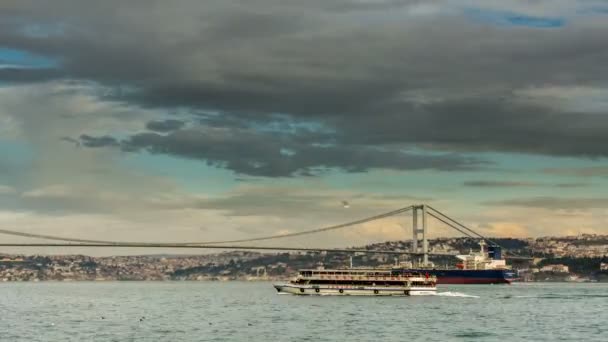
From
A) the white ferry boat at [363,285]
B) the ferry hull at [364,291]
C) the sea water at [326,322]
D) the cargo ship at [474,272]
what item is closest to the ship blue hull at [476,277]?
the cargo ship at [474,272]

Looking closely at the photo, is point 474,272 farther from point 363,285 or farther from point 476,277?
point 363,285

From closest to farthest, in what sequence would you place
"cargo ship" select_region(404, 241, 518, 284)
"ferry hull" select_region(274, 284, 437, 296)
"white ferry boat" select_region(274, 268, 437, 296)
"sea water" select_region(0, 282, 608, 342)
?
1. "sea water" select_region(0, 282, 608, 342)
2. "ferry hull" select_region(274, 284, 437, 296)
3. "white ferry boat" select_region(274, 268, 437, 296)
4. "cargo ship" select_region(404, 241, 518, 284)

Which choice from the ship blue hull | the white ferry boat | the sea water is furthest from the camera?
the ship blue hull

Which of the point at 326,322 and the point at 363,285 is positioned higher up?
the point at 363,285

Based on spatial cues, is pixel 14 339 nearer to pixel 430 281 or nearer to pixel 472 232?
pixel 430 281

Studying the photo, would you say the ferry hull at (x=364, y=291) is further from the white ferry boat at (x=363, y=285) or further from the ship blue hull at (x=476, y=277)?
the ship blue hull at (x=476, y=277)

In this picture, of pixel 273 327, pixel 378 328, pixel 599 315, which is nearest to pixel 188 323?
pixel 273 327

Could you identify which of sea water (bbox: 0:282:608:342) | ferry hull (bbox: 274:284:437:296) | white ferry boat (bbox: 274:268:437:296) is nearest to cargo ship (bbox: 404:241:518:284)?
white ferry boat (bbox: 274:268:437:296)

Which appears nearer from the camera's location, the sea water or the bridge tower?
the sea water

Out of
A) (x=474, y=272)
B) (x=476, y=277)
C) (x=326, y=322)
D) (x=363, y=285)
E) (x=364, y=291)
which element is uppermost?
(x=474, y=272)

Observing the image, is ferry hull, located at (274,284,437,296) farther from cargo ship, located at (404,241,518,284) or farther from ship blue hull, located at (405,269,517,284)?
ship blue hull, located at (405,269,517,284)

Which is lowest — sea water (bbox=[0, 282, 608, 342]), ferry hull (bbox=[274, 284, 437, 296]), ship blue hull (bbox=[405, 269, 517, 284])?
sea water (bbox=[0, 282, 608, 342])

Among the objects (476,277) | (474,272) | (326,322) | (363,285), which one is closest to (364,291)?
(363,285)
